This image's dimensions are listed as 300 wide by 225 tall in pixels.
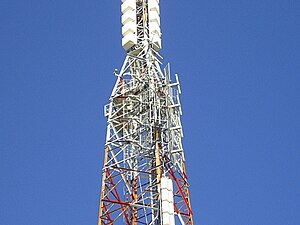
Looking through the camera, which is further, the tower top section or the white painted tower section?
the tower top section

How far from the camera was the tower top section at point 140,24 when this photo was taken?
76.2 meters

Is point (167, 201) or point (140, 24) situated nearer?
point (167, 201)

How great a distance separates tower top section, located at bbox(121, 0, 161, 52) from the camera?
76188 millimetres

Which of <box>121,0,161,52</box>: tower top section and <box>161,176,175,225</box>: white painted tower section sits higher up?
<box>121,0,161,52</box>: tower top section

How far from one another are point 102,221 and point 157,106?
961 centimetres

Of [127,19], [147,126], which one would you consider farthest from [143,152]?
[127,19]

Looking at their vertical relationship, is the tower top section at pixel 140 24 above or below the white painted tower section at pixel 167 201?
above

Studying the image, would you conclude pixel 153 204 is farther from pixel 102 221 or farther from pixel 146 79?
pixel 146 79

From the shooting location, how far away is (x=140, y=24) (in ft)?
257

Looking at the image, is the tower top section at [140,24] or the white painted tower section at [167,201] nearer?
the white painted tower section at [167,201]

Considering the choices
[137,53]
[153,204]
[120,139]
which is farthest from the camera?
[137,53]

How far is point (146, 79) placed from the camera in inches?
2840

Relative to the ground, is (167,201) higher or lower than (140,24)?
lower

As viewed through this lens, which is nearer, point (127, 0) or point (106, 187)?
point (106, 187)
